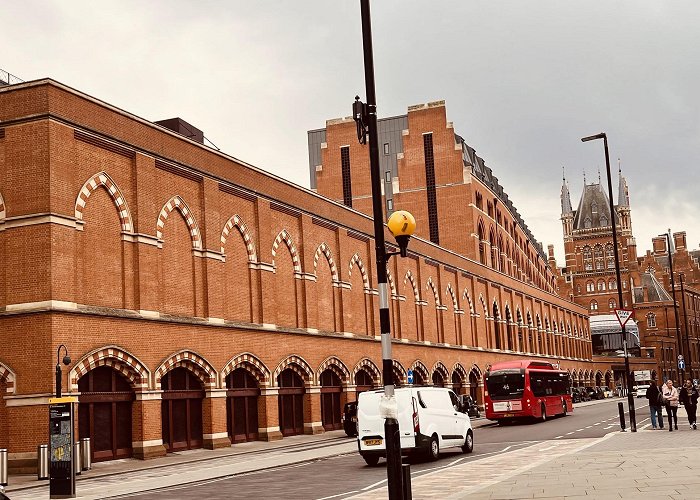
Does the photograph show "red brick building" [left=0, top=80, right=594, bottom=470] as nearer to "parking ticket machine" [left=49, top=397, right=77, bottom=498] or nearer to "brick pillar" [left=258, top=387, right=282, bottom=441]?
"brick pillar" [left=258, top=387, right=282, bottom=441]

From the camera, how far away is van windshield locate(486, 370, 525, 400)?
43.6 meters

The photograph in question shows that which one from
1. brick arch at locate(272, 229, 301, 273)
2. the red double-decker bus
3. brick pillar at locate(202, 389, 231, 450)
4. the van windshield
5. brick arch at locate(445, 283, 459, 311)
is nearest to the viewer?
brick pillar at locate(202, 389, 231, 450)

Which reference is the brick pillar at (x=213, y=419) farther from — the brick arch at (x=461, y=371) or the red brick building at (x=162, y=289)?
the brick arch at (x=461, y=371)

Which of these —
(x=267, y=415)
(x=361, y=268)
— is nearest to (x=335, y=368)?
(x=361, y=268)

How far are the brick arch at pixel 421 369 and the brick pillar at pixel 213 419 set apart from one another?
2171 cm

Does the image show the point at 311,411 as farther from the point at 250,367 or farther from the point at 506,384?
the point at 506,384

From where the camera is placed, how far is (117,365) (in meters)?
28.4

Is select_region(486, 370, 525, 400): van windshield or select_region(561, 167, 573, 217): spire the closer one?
select_region(486, 370, 525, 400): van windshield

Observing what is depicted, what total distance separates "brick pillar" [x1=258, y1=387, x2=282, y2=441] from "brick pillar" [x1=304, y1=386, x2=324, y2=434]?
325 cm

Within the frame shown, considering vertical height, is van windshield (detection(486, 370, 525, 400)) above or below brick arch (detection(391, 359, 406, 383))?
below

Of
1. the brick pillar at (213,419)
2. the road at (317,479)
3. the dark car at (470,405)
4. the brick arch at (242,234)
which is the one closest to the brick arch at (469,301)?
the dark car at (470,405)

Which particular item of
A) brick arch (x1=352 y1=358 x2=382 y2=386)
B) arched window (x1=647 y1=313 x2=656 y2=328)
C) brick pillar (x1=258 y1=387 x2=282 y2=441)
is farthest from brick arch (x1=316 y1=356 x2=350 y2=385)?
arched window (x1=647 y1=313 x2=656 y2=328)

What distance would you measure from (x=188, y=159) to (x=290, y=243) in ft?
27.7

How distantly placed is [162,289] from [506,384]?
1953 cm
